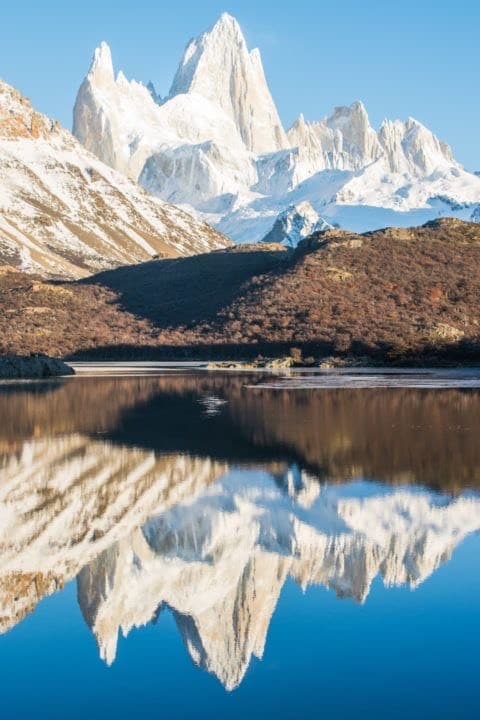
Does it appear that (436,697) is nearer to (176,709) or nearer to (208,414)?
(176,709)

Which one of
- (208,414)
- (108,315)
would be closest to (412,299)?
(108,315)

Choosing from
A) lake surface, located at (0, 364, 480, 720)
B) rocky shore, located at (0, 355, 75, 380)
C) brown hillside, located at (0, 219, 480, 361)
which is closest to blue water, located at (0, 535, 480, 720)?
lake surface, located at (0, 364, 480, 720)

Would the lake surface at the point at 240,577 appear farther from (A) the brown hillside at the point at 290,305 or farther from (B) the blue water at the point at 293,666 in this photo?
(A) the brown hillside at the point at 290,305

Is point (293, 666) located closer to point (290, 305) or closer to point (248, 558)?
point (248, 558)

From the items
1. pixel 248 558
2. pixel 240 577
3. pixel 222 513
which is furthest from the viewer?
pixel 222 513

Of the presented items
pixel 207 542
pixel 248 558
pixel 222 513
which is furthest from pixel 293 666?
pixel 222 513

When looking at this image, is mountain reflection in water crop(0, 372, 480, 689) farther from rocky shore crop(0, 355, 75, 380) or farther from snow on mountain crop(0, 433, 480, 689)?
rocky shore crop(0, 355, 75, 380)

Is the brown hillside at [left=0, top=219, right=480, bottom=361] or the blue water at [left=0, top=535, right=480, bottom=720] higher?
the brown hillside at [left=0, top=219, right=480, bottom=361]
